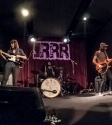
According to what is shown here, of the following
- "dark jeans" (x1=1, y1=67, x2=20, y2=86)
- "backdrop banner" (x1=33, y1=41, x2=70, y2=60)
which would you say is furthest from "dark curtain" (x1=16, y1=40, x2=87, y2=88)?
"dark jeans" (x1=1, y1=67, x2=20, y2=86)

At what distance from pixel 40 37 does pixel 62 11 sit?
3.01 meters

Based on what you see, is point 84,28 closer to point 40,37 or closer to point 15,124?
point 40,37

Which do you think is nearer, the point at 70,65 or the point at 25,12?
the point at 25,12

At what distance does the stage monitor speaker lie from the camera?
846 mm

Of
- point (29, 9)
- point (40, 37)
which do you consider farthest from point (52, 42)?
point (29, 9)

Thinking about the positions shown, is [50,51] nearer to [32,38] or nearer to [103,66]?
[32,38]

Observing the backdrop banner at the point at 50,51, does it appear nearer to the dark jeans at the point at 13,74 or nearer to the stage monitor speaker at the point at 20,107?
the dark jeans at the point at 13,74

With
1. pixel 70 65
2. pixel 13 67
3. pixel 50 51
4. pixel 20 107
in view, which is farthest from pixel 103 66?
pixel 50 51

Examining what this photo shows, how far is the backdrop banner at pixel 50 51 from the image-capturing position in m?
8.68

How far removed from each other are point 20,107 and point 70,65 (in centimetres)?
797

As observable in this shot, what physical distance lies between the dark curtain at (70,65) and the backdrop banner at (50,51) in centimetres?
18

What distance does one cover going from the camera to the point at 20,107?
0.89 metres

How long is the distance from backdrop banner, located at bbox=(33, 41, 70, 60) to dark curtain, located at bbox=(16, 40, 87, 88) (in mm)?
183

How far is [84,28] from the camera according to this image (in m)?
7.50
